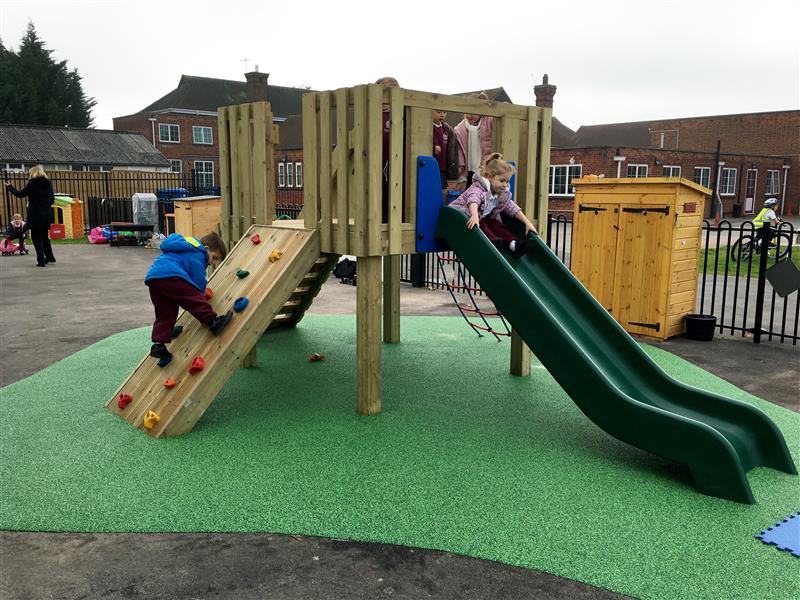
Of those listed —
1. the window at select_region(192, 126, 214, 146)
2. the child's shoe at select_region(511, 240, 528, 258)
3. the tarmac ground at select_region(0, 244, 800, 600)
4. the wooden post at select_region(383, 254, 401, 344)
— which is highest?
the window at select_region(192, 126, 214, 146)

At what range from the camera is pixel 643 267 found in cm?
930

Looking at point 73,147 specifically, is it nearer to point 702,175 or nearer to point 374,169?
point 702,175

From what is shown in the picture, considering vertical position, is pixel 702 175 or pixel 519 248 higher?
pixel 702 175

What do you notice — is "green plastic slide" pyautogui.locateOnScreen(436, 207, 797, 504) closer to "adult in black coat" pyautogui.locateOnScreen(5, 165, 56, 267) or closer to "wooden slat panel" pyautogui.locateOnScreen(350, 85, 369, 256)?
"wooden slat panel" pyautogui.locateOnScreen(350, 85, 369, 256)

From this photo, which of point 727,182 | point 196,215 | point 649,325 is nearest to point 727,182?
point 727,182

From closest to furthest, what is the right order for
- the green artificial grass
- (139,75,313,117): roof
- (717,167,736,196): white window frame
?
1. the green artificial grass
2. (717,167,736,196): white window frame
3. (139,75,313,117): roof

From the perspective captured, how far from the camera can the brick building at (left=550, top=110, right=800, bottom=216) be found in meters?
37.8

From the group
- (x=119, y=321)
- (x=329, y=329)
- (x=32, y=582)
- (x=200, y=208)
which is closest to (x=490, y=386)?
(x=329, y=329)

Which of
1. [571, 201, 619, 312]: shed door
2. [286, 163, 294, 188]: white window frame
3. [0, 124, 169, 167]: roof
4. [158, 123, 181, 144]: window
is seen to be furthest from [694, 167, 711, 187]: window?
[158, 123, 181, 144]: window

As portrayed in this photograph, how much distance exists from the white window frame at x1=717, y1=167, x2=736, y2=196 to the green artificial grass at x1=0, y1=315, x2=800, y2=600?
1668 inches

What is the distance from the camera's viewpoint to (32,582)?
346 centimetres

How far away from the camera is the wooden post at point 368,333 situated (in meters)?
5.91

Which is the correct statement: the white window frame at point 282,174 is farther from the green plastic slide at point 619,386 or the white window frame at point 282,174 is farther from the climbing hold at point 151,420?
the climbing hold at point 151,420

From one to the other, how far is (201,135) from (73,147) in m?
14.0
